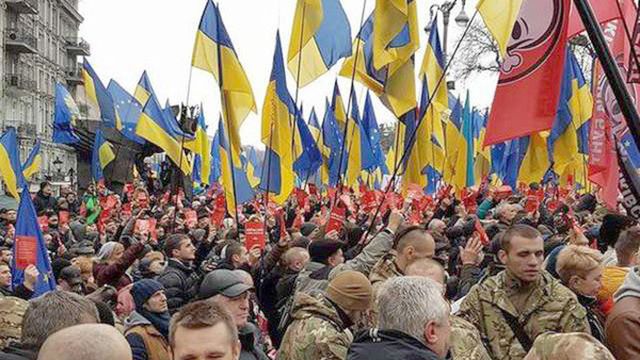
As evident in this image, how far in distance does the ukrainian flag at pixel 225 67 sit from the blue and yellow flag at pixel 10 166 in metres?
4.46

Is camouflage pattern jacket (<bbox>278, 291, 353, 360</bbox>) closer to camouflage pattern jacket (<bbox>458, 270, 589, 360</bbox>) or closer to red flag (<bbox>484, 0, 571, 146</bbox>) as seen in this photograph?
camouflage pattern jacket (<bbox>458, 270, 589, 360</bbox>)

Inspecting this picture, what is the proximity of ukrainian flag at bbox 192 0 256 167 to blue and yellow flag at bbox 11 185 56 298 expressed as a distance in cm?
261

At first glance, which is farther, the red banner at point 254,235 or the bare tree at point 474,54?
the bare tree at point 474,54

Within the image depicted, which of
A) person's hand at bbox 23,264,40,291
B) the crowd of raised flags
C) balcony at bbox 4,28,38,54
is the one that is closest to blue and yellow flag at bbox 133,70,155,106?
the crowd of raised flags

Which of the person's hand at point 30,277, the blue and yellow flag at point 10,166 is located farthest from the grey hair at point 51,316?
the blue and yellow flag at point 10,166

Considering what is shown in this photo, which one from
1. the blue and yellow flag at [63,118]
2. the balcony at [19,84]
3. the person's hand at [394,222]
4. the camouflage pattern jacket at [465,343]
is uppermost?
the balcony at [19,84]

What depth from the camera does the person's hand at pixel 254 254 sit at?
7816mm

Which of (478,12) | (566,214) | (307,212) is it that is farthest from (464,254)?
(307,212)

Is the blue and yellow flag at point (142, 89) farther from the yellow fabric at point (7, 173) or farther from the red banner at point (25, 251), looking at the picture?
the red banner at point (25, 251)

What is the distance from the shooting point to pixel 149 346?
4.39 meters

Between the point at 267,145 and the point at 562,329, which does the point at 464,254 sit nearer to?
the point at 562,329

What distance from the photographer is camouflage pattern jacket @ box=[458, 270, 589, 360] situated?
4266mm

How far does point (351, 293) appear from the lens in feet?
13.6

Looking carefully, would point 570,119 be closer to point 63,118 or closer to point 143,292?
point 143,292
